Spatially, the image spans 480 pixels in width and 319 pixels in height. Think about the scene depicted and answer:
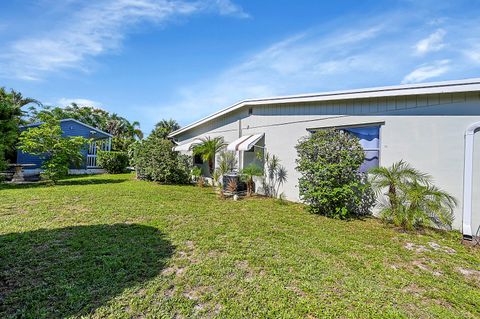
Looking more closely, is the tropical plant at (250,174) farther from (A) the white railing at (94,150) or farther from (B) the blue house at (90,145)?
(A) the white railing at (94,150)

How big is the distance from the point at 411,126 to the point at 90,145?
32360 mm

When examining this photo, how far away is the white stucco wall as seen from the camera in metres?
7.54

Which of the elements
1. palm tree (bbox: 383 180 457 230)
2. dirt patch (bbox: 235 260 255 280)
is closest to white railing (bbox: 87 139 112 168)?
dirt patch (bbox: 235 260 255 280)

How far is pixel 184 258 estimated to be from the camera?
5559mm

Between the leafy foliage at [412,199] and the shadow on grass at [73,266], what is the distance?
7.97 m

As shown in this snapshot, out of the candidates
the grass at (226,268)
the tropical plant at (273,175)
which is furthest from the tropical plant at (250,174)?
the grass at (226,268)

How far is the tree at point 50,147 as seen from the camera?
1686 centimetres

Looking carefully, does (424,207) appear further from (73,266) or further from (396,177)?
(73,266)

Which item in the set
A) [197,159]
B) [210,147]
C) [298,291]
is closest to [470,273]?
[298,291]

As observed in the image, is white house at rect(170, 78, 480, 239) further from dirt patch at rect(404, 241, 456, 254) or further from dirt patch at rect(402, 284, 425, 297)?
dirt patch at rect(402, 284, 425, 297)

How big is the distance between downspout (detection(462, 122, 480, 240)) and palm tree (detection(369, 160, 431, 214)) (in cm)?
101

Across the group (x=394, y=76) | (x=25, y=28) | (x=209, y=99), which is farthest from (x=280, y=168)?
(x=25, y=28)

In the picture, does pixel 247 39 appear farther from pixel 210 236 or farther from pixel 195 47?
pixel 210 236

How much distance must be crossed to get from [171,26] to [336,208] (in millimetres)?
13360
